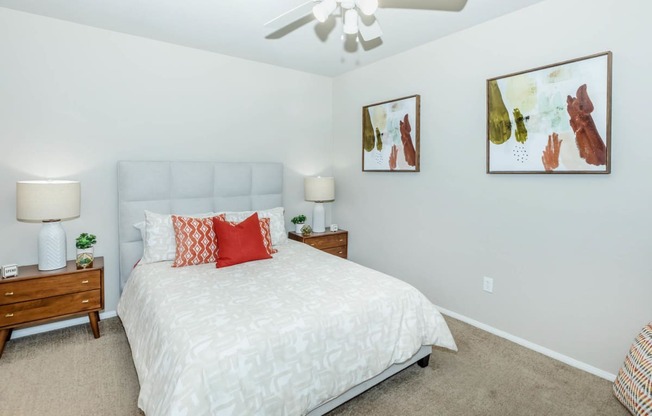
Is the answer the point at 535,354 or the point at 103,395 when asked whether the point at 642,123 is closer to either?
the point at 535,354

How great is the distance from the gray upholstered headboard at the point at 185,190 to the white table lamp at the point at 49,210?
1.45 ft

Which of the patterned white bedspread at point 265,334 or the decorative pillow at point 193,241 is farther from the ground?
the decorative pillow at point 193,241

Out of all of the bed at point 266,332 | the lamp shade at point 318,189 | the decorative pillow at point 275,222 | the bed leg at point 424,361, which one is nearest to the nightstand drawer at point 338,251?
the lamp shade at point 318,189

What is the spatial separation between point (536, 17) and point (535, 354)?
249 centimetres

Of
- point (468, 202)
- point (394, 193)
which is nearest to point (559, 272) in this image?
point (468, 202)

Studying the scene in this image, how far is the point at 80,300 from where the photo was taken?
105 inches

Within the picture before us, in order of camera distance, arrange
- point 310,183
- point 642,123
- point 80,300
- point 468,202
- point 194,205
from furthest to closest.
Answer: point 310,183
point 194,205
point 468,202
point 80,300
point 642,123

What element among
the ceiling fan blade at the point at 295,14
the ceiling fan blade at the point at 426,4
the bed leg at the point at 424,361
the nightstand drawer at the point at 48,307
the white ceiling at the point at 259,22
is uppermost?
the white ceiling at the point at 259,22

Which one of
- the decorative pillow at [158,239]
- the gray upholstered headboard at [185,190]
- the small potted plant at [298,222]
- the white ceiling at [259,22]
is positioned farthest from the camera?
the small potted plant at [298,222]

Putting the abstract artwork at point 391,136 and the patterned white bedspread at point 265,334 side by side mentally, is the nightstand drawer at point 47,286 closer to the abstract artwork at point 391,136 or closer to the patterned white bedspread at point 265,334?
the patterned white bedspread at point 265,334

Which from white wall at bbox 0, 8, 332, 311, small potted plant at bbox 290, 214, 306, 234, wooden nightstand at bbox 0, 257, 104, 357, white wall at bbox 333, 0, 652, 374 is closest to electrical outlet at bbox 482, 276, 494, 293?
white wall at bbox 333, 0, 652, 374

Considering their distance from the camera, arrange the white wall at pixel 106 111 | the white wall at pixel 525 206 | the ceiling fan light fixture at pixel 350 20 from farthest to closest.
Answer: the white wall at pixel 106 111
the white wall at pixel 525 206
the ceiling fan light fixture at pixel 350 20

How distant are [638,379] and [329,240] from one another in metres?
2.87

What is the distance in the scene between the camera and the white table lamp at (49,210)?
246 centimetres
